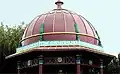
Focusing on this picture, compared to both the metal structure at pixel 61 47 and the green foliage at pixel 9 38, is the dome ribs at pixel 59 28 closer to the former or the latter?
the metal structure at pixel 61 47

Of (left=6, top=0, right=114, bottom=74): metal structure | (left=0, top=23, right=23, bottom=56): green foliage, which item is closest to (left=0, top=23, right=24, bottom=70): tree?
(left=0, top=23, right=23, bottom=56): green foliage

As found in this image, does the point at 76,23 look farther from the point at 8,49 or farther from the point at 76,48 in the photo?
the point at 8,49

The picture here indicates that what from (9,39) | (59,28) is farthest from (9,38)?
(59,28)

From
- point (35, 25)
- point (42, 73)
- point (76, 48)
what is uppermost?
point (35, 25)

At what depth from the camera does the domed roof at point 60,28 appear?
21.6 metres

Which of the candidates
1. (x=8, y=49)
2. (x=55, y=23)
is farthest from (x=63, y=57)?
(x=8, y=49)

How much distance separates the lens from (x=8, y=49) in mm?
29859

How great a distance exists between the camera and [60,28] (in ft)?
71.7

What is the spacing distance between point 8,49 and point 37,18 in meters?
7.31

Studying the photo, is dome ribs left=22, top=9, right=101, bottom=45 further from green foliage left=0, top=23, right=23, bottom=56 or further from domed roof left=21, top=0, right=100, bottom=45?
green foliage left=0, top=23, right=23, bottom=56

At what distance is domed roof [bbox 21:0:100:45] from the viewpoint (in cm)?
2156

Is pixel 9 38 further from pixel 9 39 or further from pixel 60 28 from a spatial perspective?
pixel 60 28

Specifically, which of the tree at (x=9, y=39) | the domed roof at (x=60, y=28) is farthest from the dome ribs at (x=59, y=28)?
the tree at (x=9, y=39)

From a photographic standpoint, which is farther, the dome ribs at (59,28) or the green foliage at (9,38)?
the green foliage at (9,38)
